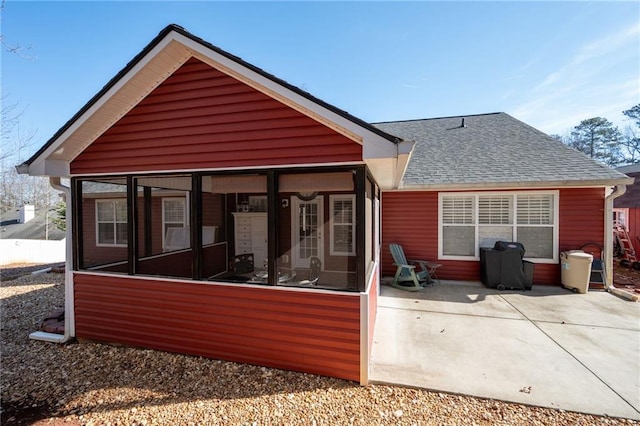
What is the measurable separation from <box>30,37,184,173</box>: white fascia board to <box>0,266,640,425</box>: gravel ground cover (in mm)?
2899

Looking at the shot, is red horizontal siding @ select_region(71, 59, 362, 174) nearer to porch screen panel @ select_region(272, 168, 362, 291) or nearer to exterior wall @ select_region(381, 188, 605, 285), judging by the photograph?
porch screen panel @ select_region(272, 168, 362, 291)

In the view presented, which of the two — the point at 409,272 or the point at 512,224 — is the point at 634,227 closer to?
the point at 512,224

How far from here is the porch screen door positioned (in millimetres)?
7645

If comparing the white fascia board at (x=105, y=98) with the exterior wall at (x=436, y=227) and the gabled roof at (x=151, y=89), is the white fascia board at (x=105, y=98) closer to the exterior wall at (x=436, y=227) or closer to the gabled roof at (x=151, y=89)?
the gabled roof at (x=151, y=89)

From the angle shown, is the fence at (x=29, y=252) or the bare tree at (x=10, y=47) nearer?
the bare tree at (x=10, y=47)

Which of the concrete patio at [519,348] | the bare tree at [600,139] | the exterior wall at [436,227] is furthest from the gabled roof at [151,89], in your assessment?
the bare tree at [600,139]

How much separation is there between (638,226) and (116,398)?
16.5 metres

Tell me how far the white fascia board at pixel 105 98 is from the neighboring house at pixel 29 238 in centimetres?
1204

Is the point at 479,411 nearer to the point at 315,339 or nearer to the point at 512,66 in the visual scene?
the point at 315,339

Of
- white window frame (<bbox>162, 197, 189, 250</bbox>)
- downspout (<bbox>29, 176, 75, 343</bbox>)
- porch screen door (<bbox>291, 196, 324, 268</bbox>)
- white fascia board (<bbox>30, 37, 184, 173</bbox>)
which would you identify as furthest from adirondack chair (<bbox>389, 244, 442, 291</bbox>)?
white window frame (<bbox>162, 197, 189, 250</bbox>)

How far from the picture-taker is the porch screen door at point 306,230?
764 cm

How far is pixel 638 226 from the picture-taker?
10422 mm

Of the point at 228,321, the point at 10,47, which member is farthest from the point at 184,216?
the point at 228,321

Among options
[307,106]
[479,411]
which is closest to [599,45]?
[307,106]
